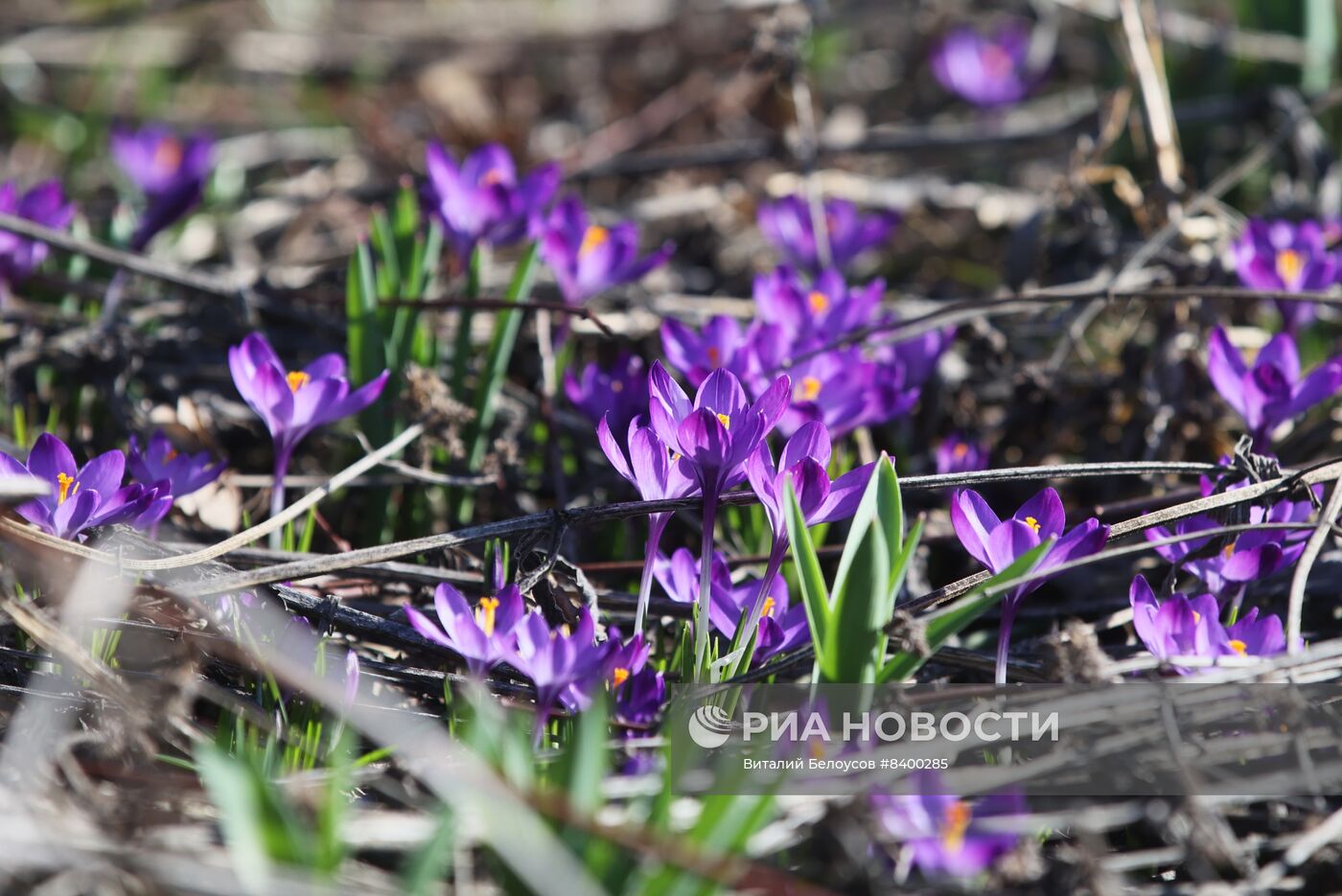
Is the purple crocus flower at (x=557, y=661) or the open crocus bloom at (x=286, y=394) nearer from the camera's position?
the purple crocus flower at (x=557, y=661)

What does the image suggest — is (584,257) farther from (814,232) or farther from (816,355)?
(814,232)

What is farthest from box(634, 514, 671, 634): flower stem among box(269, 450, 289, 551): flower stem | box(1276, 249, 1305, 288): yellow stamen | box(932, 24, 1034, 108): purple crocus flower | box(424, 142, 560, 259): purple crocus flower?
box(932, 24, 1034, 108): purple crocus flower

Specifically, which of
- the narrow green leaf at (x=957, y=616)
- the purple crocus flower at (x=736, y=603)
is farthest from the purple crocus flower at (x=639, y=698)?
the narrow green leaf at (x=957, y=616)

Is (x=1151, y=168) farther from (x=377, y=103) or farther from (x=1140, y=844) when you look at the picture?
(x=377, y=103)

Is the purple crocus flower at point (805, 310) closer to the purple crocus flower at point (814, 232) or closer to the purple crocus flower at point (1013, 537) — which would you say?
the purple crocus flower at point (814, 232)

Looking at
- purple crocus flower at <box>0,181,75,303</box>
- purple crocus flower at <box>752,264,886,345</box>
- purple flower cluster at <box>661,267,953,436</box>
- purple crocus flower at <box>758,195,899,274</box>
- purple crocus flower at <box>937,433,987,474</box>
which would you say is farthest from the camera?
purple crocus flower at <box>758,195,899,274</box>

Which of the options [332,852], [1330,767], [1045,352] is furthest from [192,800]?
[1045,352]

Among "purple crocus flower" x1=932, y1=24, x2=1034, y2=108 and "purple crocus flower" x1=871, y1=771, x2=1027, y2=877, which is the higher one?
"purple crocus flower" x1=932, y1=24, x2=1034, y2=108

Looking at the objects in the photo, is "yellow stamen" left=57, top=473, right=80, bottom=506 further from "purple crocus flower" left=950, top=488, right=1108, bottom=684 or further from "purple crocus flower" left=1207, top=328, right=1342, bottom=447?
"purple crocus flower" left=1207, top=328, right=1342, bottom=447
